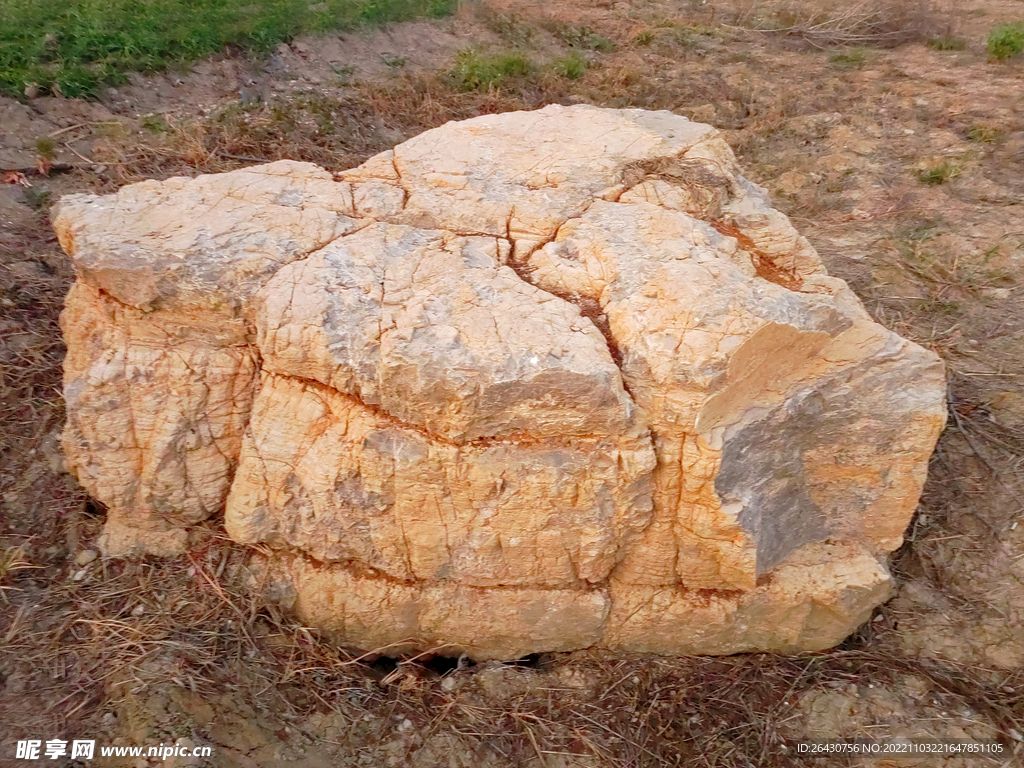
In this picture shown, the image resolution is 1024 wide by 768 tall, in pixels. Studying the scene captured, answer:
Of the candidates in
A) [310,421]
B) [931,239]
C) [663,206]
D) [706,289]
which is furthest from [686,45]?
[310,421]

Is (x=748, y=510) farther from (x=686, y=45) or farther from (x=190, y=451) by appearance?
(x=686, y=45)

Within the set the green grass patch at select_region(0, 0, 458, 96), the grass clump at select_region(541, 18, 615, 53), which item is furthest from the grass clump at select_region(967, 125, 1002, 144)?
the green grass patch at select_region(0, 0, 458, 96)

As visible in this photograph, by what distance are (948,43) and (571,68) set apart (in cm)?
360

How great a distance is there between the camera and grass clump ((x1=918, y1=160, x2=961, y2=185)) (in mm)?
5055

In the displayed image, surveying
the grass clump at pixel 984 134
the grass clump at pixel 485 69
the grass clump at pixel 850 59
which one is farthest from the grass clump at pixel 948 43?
the grass clump at pixel 485 69

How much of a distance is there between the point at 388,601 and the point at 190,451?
0.84 m

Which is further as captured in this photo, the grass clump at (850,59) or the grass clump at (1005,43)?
the grass clump at (850,59)

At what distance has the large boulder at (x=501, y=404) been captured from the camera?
2250 millimetres

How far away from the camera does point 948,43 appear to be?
23.0 ft

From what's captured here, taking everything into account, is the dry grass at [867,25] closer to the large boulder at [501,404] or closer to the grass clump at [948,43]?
the grass clump at [948,43]

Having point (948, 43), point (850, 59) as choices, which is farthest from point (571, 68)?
point (948, 43)

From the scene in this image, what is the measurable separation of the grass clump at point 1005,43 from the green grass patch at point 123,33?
559 centimetres

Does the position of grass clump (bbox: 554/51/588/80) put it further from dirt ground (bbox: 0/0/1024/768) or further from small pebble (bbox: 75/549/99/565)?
small pebble (bbox: 75/549/99/565)

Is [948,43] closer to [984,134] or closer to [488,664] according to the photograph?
[984,134]
